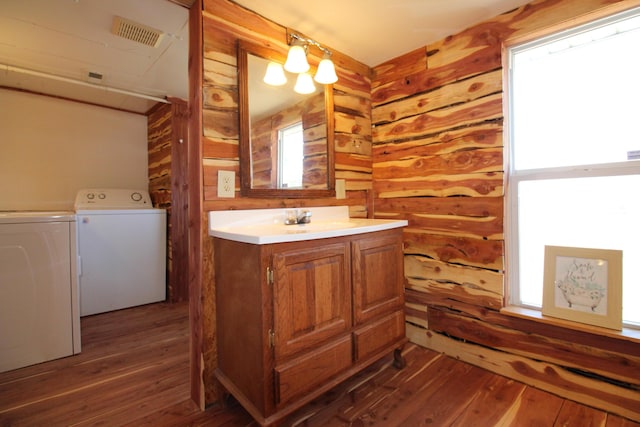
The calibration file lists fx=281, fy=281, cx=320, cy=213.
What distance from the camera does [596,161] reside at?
4.70 ft

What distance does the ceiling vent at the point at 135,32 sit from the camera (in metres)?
1.69

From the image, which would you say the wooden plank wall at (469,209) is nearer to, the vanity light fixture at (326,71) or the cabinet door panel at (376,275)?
the cabinet door panel at (376,275)

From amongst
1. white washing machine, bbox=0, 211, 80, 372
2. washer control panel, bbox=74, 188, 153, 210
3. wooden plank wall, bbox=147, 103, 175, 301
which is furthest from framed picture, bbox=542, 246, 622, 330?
washer control panel, bbox=74, 188, 153, 210

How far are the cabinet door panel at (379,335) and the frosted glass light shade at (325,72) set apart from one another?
1.44 metres

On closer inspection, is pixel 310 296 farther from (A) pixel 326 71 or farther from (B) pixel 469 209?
(A) pixel 326 71

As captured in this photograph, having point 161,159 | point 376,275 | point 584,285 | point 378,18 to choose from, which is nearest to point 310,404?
point 376,275

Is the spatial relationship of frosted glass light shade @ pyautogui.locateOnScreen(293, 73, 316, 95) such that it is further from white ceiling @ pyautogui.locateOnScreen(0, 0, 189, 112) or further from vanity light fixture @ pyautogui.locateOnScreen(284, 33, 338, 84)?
white ceiling @ pyautogui.locateOnScreen(0, 0, 189, 112)

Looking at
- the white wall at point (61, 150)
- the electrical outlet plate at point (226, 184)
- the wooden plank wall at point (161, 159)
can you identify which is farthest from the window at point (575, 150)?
the white wall at point (61, 150)

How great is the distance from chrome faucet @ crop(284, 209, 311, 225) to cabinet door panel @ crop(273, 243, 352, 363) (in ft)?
1.31

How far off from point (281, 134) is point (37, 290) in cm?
187

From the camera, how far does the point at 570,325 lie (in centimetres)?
141

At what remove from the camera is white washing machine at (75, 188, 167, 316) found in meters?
2.57

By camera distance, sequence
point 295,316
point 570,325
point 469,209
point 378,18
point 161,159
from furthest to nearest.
→ point 161,159
point 469,209
point 378,18
point 570,325
point 295,316

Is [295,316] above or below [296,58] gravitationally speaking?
below
